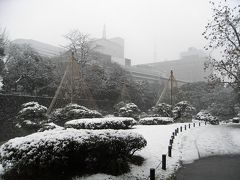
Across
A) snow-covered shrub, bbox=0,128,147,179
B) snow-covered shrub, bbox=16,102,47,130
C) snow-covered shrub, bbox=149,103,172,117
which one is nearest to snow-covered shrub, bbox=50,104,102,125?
snow-covered shrub, bbox=16,102,47,130

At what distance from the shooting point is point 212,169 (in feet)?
29.0

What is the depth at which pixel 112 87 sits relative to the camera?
34125 millimetres

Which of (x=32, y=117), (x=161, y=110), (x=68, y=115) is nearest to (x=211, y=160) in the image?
(x=32, y=117)

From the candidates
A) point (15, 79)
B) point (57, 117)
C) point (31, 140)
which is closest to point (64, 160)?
point (31, 140)

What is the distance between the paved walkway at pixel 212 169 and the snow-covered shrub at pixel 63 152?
84.2 inches

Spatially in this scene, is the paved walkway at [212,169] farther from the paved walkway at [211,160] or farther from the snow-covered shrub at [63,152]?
the snow-covered shrub at [63,152]

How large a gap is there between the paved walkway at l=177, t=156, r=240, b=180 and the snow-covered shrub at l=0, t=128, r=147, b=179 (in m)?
2.14

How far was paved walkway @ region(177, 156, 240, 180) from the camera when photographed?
7901mm

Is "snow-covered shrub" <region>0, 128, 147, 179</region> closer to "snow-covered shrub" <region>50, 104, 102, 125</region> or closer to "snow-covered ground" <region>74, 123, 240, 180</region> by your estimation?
"snow-covered ground" <region>74, 123, 240, 180</region>

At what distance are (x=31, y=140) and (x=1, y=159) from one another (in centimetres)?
89

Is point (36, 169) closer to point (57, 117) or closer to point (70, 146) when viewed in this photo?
point (70, 146)

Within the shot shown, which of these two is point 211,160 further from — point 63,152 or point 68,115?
point 68,115

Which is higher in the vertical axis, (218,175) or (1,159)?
(1,159)

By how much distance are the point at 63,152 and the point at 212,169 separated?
5390mm
